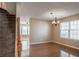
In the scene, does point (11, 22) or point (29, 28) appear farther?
point (29, 28)

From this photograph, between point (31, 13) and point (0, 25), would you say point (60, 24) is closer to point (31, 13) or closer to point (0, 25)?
point (31, 13)

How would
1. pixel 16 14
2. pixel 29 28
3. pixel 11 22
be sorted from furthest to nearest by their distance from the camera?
1. pixel 29 28
2. pixel 11 22
3. pixel 16 14

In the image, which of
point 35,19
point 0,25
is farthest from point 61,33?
point 0,25

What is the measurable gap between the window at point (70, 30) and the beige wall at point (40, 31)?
351 millimetres

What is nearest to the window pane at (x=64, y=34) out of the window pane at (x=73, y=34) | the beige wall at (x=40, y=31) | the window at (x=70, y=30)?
the window at (x=70, y=30)

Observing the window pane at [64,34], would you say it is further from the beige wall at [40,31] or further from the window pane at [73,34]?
the beige wall at [40,31]

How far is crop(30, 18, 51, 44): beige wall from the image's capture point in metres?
2.28

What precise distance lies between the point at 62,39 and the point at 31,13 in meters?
0.95

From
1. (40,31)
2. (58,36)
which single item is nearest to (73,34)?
(58,36)

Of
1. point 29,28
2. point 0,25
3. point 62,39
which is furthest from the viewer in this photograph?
point 62,39

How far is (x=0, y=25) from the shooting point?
6.22 ft

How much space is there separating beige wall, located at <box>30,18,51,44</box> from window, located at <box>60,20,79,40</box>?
1.15 feet

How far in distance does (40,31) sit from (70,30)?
706mm

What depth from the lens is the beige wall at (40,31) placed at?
2.28m
